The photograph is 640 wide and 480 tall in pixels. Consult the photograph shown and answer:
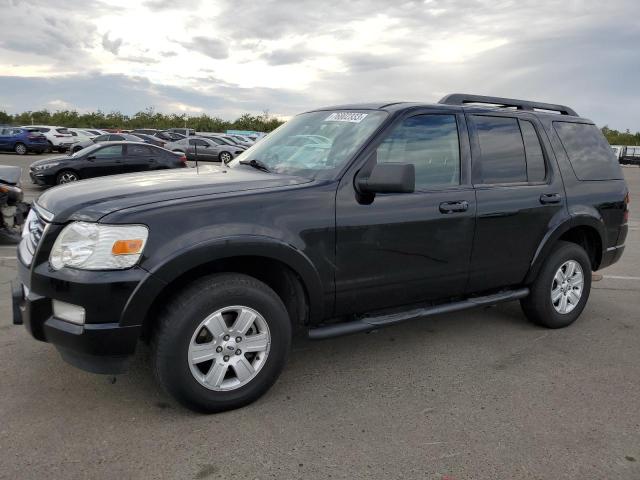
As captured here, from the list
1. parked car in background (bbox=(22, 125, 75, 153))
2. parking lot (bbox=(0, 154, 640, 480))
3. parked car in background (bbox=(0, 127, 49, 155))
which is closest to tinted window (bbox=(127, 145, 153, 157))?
parking lot (bbox=(0, 154, 640, 480))

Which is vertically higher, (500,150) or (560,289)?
(500,150)

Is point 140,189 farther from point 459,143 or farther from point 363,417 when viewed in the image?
point 459,143

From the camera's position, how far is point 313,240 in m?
3.34

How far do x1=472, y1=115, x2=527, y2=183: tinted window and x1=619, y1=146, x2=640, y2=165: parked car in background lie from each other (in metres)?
46.3

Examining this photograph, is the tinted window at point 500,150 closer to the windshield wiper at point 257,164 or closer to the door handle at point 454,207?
the door handle at point 454,207

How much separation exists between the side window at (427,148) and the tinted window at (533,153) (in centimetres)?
78

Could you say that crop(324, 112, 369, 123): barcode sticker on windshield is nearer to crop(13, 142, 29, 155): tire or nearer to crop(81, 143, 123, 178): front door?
crop(81, 143, 123, 178): front door

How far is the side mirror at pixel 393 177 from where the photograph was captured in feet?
10.7

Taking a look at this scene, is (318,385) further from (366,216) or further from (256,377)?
(366,216)

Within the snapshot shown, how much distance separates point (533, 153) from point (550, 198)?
385mm

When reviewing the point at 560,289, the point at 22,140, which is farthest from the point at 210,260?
the point at 22,140

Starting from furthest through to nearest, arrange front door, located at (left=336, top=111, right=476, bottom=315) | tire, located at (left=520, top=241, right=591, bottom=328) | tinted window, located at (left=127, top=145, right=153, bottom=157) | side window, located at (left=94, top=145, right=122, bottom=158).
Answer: tinted window, located at (left=127, top=145, right=153, bottom=157) → side window, located at (left=94, top=145, right=122, bottom=158) → tire, located at (left=520, top=241, right=591, bottom=328) → front door, located at (left=336, top=111, right=476, bottom=315)

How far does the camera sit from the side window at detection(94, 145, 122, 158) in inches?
602

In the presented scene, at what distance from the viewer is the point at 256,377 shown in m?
3.27
